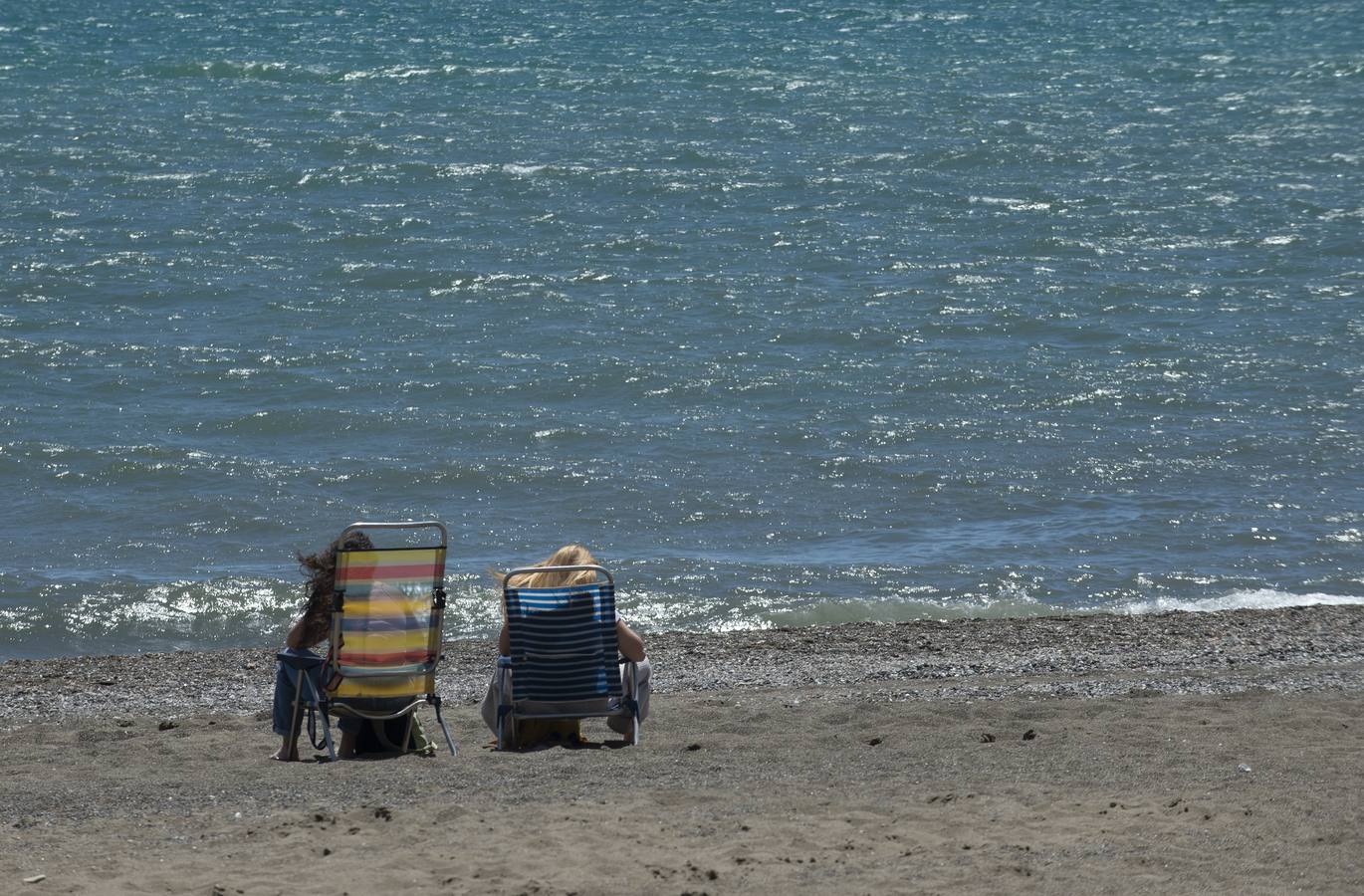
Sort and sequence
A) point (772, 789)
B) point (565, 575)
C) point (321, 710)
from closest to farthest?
point (772, 789)
point (321, 710)
point (565, 575)

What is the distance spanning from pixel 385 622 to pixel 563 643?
0.79 meters

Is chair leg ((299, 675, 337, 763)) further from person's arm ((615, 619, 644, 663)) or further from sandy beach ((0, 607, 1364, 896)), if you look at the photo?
person's arm ((615, 619, 644, 663))

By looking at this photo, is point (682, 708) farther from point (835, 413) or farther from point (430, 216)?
point (430, 216)

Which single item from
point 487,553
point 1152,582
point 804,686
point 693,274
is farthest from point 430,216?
point 804,686

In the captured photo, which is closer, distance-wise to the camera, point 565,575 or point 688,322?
point 565,575

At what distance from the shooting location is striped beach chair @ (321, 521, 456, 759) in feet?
25.0

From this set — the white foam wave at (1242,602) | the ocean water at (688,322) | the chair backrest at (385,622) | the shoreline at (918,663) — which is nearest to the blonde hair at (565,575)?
the chair backrest at (385,622)

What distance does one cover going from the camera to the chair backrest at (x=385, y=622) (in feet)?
25.1

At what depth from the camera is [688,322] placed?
67.3 ft

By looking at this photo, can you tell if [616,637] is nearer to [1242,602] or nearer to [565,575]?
[565,575]

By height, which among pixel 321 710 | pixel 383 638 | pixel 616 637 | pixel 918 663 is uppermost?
pixel 383 638

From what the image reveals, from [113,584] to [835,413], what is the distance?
7405 mm

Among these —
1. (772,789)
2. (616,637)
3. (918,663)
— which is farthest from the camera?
(918,663)

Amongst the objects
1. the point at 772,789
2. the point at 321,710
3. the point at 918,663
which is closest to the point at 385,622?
the point at 321,710
